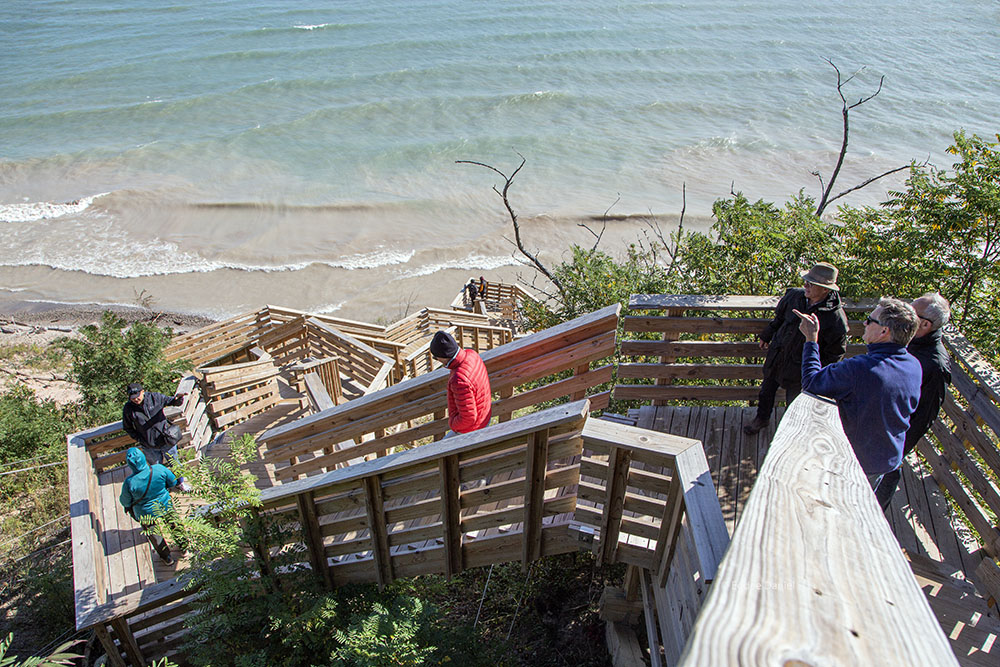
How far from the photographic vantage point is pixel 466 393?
4.87 meters

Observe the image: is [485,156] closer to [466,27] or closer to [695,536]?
[466,27]

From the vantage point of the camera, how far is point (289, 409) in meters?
10.5

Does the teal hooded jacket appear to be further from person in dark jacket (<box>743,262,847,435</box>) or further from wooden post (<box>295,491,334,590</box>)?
person in dark jacket (<box>743,262,847,435</box>)

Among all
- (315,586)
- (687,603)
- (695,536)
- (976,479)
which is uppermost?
(695,536)

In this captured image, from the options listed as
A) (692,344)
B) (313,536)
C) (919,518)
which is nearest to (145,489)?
(313,536)

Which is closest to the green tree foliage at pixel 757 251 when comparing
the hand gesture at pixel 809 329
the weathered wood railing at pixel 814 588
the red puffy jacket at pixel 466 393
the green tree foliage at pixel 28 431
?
the hand gesture at pixel 809 329

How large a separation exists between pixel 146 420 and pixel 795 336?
21.2ft

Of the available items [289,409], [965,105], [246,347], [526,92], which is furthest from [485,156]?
[965,105]

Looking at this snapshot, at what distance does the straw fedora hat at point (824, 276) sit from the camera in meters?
4.77

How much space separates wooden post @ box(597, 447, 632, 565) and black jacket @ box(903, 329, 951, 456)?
1868mm

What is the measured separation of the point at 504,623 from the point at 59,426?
31.1 feet

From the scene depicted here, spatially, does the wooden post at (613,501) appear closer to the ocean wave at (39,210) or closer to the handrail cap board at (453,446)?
the handrail cap board at (453,446)

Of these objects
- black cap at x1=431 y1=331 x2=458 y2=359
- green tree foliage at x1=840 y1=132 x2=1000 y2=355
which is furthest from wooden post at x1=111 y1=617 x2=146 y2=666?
green tree foliage at x1=840 y1=132 x2=1000 y2=355

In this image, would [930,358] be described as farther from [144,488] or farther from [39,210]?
[39,210]
